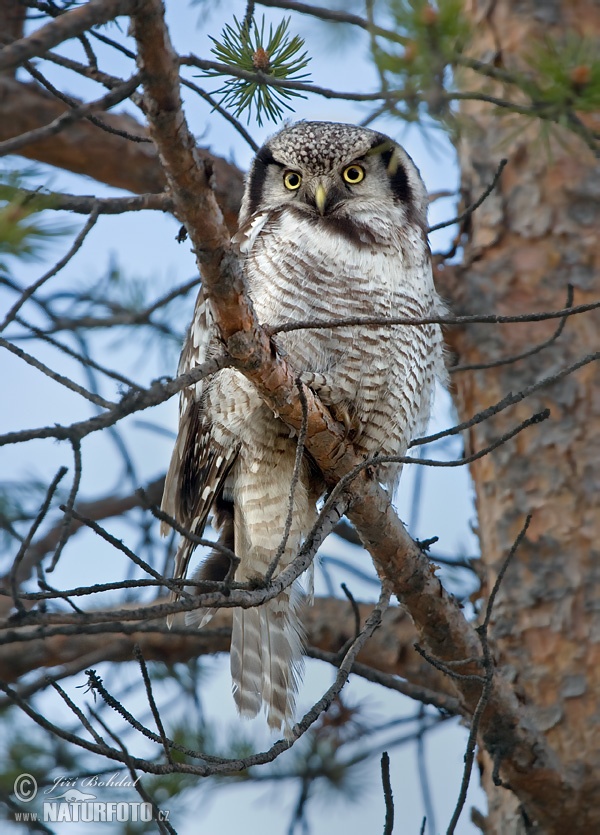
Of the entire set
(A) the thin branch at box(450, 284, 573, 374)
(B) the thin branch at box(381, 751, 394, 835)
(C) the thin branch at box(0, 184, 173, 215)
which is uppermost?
(A) the thin branch at box(450, 284, 573, 374)

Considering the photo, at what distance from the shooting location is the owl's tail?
3137mm

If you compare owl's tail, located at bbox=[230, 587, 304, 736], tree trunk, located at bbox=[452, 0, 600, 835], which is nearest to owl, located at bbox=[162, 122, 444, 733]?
owl's tail, located at bbox=[230, 587, 304, 736]

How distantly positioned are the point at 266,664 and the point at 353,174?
1.74 metres

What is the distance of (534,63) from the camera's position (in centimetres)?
162

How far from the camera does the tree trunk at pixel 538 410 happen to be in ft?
9.92

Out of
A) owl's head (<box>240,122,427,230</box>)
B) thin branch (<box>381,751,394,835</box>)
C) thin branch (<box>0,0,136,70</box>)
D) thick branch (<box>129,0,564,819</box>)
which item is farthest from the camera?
owl's head (<box>240,122,427,230</box>)

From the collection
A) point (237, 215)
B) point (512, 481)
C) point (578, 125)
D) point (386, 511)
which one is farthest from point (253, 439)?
point (578, 125)

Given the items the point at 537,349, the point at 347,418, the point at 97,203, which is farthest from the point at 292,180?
the point at 97,203

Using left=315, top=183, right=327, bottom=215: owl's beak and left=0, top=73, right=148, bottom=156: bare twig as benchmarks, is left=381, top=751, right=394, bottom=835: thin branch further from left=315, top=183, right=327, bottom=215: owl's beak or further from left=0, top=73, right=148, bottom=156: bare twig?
left=315, top=183, right=327, bottom=215: owl's beak

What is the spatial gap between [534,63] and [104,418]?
3.15 feet

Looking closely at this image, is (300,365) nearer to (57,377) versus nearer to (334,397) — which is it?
(334,397)

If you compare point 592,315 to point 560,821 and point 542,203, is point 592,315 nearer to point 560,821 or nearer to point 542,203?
point 542,203

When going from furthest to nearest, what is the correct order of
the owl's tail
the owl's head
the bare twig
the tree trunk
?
the owl's head → the owl's tail → the tree trunk → the bare twig

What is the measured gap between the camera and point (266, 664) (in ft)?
10.4
